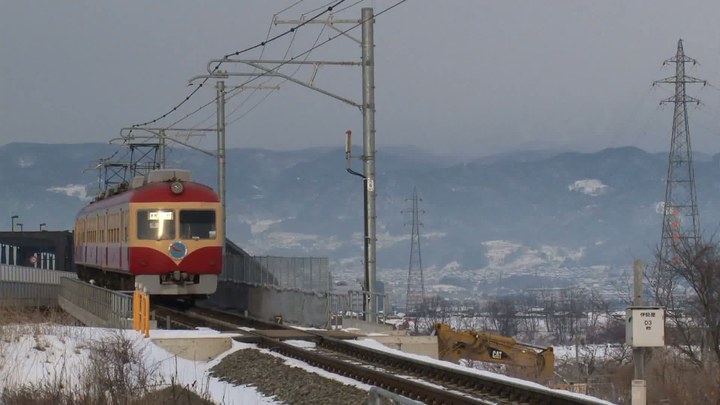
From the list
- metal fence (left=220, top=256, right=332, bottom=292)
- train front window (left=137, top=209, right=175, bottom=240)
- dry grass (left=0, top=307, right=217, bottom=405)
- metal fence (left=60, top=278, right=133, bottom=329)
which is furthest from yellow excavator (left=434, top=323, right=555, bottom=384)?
dry grass (left=0, top=307, right=217, bottom=405)

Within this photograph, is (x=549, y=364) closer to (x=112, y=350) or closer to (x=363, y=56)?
(x=363, y=56)

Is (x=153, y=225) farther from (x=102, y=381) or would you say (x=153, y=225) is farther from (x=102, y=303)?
(x=102, y=381)

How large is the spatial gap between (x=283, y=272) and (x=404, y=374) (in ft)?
64.2

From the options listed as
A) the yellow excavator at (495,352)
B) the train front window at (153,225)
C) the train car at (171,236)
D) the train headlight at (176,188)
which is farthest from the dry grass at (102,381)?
the yellow excavator at (495,352)

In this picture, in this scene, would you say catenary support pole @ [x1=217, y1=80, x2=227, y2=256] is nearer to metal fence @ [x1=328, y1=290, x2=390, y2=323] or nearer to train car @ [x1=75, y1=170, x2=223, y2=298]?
train car @ [x1=75, y1=170, x2=223, y2=298]

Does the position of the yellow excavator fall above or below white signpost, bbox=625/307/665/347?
below

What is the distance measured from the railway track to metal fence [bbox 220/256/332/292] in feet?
26.2

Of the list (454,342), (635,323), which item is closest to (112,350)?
(635,323)

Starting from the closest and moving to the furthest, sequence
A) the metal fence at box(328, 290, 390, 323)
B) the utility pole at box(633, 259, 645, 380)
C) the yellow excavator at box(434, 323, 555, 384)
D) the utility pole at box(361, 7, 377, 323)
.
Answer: the utility pole at box(633, 259, 645, 380), the metal fence at box(328, 290, 390, 323), the utility pole at box(361, 7, 377, 323), the yellow excavator at box(434, 323, 555, 384)

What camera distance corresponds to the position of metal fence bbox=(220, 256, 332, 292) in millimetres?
35781

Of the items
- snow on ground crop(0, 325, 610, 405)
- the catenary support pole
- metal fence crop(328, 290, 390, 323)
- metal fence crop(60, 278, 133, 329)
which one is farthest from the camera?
the catenary support pole

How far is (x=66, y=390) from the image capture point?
17406 millimetres

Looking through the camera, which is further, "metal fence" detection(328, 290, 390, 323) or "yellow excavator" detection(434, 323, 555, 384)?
"yellow excavator" detection(434, 323, 555, 384)

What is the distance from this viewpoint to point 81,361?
70.3 ft
